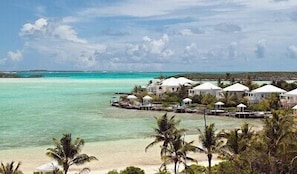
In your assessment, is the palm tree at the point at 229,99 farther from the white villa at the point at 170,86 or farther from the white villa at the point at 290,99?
the white villa at the point at 170,86

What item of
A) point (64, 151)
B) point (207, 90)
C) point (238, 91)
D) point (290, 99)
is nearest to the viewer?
point (64, 151)

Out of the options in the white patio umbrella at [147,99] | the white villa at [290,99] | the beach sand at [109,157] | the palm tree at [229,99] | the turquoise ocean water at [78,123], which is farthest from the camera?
the white patio umbrella at [147,99]

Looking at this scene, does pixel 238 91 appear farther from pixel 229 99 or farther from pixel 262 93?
pixel 262 93

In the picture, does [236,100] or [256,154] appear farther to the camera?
[236,100]

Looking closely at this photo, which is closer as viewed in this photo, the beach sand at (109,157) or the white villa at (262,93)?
the beach sand at (109,157)

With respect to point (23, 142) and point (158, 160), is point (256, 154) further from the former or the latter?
point (23, 142)

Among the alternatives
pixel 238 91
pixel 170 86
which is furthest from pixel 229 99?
pixel 170 86

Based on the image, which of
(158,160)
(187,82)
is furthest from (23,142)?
(187,82)

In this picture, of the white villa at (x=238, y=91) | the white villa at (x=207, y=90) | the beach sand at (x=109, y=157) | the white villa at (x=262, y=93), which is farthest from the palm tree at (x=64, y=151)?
the white villa at (x=207, y=90)
